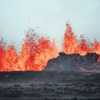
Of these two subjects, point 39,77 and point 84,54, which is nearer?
point 39,77

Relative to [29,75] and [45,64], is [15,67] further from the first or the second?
[29,75]

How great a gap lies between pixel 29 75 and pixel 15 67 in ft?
80.7

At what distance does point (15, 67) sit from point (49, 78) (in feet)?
97.1

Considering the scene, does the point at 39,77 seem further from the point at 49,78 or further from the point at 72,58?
the point at 72,58

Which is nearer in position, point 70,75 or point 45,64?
point 70,75

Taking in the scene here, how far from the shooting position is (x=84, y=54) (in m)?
104

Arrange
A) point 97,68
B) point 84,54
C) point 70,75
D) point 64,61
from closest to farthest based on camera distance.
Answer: point 70,75
point 97,68
point 64,61
point 84,54

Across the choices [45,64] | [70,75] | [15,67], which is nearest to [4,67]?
[15,67]

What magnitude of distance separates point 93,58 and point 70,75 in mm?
30424

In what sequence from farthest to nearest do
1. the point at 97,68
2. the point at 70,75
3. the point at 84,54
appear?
the point at 84,54 < the point at 97,68 < the point at 70,75

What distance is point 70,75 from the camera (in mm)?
70500

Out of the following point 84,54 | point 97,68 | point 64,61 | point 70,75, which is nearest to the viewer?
point 70,75

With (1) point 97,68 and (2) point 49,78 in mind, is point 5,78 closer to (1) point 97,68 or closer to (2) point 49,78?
(2) point 49,78

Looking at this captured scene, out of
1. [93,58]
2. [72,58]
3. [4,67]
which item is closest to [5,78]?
[4,67]
